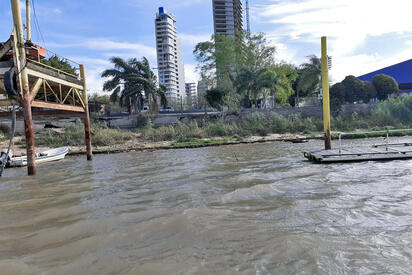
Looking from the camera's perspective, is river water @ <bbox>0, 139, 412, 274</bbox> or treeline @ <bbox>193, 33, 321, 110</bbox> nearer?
river water @ <bbox>0, 139, 412, 274</bbox>

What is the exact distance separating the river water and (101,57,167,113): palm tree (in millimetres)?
25799

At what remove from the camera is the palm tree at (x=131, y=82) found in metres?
33.4

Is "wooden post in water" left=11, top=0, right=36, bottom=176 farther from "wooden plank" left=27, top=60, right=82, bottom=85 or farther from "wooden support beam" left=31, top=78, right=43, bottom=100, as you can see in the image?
"wooden plank" left=27, top=60, right=82, bottom=85

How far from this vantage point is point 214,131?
90.2 ft

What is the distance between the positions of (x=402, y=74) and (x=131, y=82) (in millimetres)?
45006

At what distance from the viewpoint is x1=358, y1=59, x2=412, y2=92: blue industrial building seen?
47375mm

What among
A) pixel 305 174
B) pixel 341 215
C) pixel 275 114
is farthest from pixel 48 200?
pixel 275 114

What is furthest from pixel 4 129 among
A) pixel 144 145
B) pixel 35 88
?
pixel 35 88

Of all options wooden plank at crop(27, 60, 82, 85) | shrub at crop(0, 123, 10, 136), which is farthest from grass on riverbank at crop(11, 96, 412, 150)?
wooden plank at crop(27, 60, 82, 85)

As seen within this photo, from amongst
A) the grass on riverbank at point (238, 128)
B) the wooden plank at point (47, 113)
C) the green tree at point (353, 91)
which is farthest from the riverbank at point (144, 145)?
the green tree at point (353, 91)

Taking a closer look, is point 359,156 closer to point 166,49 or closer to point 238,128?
point 238,128

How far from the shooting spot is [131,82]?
3412 cm

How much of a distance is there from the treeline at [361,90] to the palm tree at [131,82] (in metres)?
21.0

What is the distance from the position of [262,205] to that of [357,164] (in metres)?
6.44
